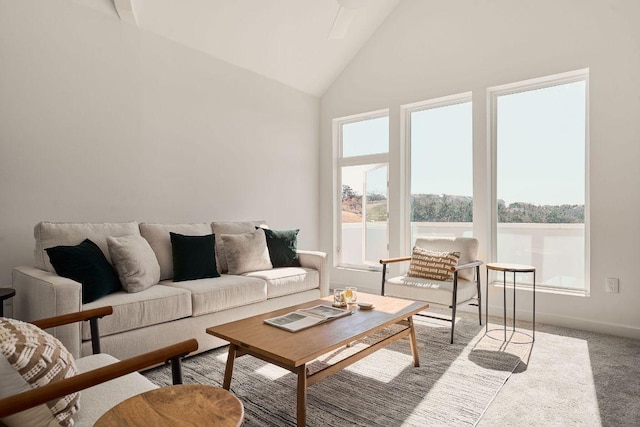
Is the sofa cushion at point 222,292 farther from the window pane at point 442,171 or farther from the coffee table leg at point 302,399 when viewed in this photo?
A: the window pane at point 442,171

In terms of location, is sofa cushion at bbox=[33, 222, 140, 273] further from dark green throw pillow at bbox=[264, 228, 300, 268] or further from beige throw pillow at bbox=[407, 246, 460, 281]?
beige throw pillow at bbox=[407, 246, 460, 281]

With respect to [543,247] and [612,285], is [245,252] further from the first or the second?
[612,285]

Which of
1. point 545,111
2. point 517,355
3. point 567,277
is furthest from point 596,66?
point 517,355

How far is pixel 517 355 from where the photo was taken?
2936mm

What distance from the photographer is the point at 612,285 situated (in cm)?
346

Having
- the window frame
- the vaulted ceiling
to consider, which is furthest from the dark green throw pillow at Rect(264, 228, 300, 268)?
the vaulted ceiling

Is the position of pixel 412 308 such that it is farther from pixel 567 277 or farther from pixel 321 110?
pixel 321 110

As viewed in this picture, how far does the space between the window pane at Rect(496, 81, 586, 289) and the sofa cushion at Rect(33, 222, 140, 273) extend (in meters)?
3.69

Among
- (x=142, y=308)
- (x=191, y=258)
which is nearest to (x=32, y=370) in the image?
(x=142, y=308)

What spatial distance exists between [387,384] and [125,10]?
3.67m

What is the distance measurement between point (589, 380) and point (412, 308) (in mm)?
1169

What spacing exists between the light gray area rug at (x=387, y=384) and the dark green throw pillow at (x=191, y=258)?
0.65 m

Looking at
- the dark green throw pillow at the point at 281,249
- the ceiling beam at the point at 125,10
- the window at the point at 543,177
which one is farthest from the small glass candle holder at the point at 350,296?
the ceiling beam at the point at 125,10

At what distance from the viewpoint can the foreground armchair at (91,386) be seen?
1016mm
